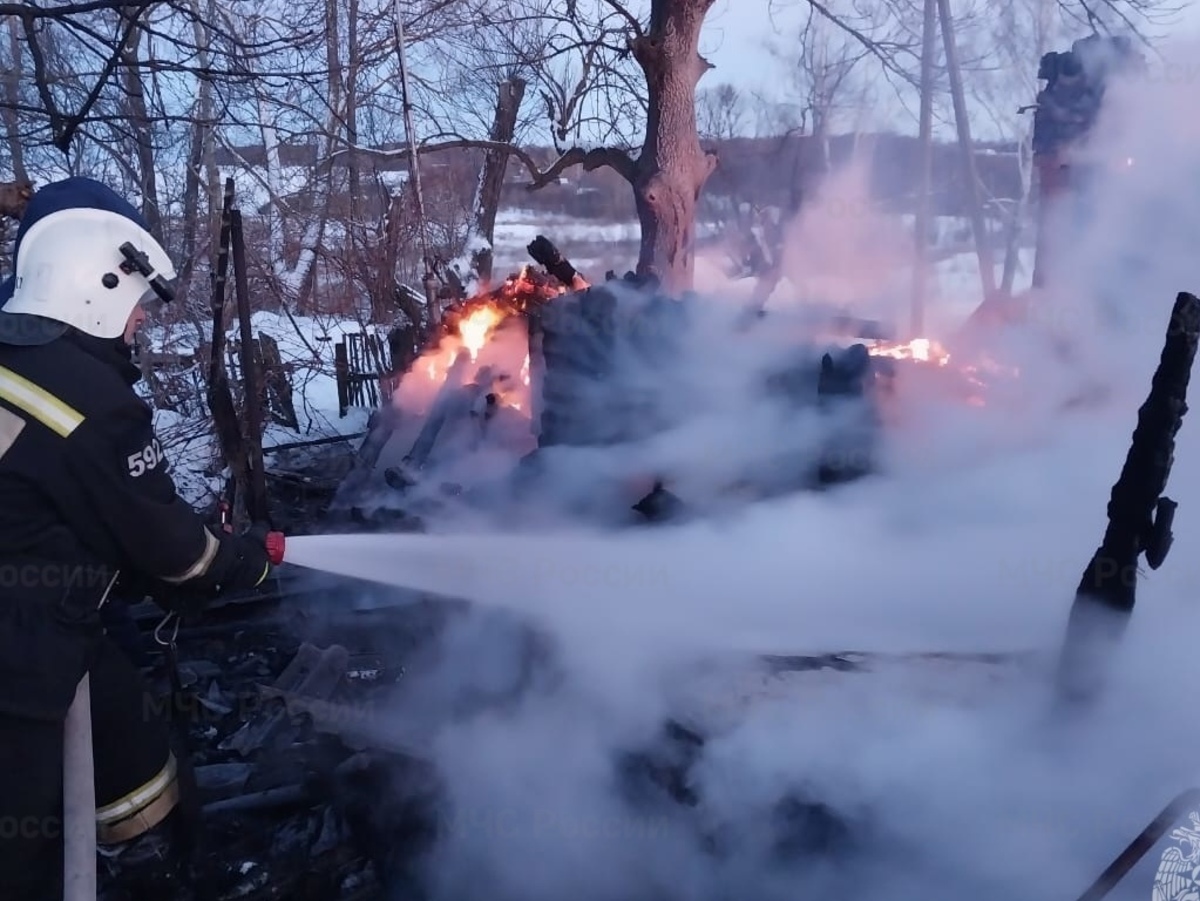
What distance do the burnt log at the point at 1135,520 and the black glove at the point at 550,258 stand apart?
5.25 m

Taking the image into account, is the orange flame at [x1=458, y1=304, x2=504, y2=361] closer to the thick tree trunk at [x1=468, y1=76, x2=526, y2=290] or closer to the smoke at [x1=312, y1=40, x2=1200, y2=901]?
the smoke at [x1=312, y1=40, x2=1200, y2=901]

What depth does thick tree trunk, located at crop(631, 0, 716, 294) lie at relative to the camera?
10.4 metres

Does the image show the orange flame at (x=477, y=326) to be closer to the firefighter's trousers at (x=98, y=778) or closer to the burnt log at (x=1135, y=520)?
the firefighter's trousers at (x=98, y=778)

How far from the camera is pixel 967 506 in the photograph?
4094 millimetres

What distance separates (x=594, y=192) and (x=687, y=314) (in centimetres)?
2470

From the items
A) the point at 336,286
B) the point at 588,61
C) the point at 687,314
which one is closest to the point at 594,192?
the point at 588,61

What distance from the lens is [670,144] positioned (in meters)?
10.4

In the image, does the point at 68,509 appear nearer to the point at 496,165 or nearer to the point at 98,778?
the point at 98,778

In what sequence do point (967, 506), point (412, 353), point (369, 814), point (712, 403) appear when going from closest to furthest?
point (369, 814)
point (967, 506)
point (712, 403)
point (412, 353)

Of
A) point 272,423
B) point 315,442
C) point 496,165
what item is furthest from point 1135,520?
point 496,165

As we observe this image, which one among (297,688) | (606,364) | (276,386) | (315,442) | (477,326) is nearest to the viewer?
(297,688)

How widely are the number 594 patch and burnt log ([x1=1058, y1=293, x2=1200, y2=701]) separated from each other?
2625 mm

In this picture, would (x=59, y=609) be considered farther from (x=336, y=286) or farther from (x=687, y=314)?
(x=336, y=286)

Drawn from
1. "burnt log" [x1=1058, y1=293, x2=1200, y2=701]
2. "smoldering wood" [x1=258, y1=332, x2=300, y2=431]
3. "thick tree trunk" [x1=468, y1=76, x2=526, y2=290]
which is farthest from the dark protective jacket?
"thick tree trunk" [x1=468, y1=76, x2=526, y2=290]
